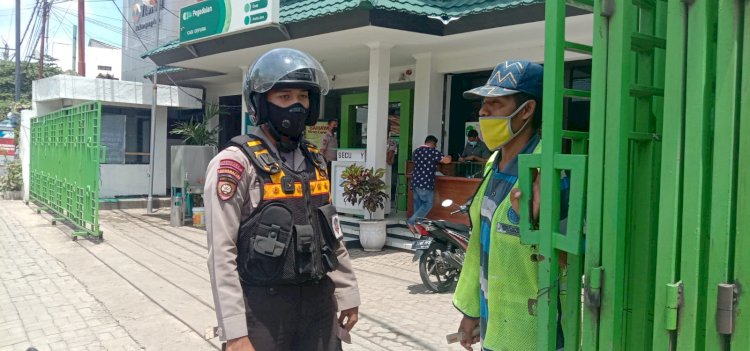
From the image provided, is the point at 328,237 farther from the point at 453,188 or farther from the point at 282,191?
the point at 453,188

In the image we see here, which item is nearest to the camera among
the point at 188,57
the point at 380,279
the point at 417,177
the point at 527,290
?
the point at 527,290

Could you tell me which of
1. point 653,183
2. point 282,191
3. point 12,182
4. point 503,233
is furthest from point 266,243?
point 12,182

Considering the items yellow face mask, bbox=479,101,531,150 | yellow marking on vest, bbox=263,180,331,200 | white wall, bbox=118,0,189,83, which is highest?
white wall, bbox=118,0,189,83

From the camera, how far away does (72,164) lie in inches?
401

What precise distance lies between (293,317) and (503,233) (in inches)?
35.1

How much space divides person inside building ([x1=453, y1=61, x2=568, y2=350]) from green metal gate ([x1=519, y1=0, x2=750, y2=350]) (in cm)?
36

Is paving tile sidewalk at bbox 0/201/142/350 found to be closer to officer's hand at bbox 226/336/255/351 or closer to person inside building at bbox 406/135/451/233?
officer's hand at bbox 226/336/255/351

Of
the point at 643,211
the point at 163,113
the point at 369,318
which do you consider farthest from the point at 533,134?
the point at 163,113

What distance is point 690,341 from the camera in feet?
3.94

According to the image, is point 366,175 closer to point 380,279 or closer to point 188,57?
point 380,279

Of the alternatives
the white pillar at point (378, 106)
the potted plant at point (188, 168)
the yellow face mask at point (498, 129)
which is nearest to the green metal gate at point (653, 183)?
the yellow face mask at point (498, 129)

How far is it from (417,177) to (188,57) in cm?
497

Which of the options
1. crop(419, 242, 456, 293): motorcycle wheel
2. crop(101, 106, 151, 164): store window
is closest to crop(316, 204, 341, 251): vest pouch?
crop(419, 242, 456, 293): motorcycle wheel

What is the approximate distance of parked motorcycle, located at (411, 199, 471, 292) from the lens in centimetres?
582
